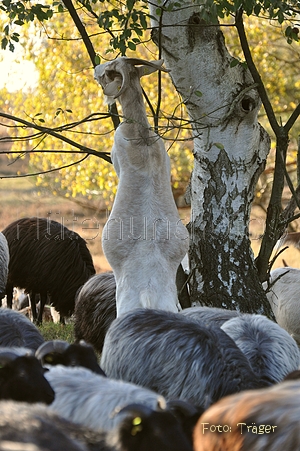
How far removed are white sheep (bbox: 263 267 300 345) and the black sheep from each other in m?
2.86

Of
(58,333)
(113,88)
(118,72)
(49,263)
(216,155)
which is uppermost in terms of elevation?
(118,72)

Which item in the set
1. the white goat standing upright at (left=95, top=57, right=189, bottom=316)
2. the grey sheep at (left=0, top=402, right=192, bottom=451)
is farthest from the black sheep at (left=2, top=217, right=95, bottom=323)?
the grey sheep at (left=0, top=402, right=192, bottom=451)

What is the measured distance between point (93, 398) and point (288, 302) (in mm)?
4895

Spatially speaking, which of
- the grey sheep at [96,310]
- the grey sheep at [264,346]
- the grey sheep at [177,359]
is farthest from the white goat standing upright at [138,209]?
the grey sheep at [96,310]

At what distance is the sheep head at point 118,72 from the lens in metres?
5.00

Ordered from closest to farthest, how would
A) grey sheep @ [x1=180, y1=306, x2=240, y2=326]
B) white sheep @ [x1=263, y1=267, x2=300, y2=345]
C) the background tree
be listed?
grey sheep @ [x1=180, y1=306, x2=240, y2=326] → the background tree → white sheep @ [x1=263, y1=267, x2=300, y2=345]

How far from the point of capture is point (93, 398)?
3133 mm

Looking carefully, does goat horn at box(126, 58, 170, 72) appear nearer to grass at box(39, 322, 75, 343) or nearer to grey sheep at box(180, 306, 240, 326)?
grey sheep at box(180, 306, 240, 326)

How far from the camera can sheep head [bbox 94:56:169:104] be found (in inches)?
197

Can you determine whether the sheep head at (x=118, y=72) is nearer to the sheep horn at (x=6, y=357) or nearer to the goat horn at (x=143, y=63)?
the goat horn at (x=143, y=63)

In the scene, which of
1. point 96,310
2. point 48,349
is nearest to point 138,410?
point 48,349

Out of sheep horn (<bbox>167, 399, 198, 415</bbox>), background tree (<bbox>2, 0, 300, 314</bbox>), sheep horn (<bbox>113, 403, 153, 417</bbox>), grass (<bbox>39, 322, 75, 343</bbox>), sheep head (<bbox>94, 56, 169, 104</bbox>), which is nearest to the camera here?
sheep horn (<bbox>113, 403, 153, 417</bbox>)

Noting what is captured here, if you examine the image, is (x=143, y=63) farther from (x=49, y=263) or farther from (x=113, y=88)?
(x=49, y=263)

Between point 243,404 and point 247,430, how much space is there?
0.08 meters
